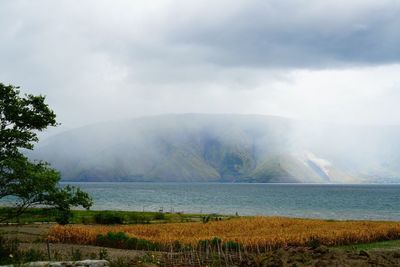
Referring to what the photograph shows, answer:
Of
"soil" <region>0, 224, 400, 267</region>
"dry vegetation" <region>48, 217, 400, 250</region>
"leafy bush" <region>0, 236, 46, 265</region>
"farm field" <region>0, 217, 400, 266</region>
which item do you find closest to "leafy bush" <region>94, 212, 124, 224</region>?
"farm field" <region>0, 217, 400, 266</region>

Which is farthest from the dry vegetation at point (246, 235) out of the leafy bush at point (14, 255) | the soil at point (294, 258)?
the leafy bush at point (14, 255)

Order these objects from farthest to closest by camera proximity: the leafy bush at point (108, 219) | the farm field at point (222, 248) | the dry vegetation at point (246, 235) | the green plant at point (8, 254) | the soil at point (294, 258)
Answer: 1. the leafy bush at point (108, 219)
2. the dry vegetation at point (246, 235)
3. the green plant at point (8, 254)
4. the farm field at point (222, 248)
5. the soil at point (294, 258)

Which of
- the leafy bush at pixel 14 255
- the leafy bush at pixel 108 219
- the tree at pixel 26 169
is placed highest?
the tree at pixel 26 169

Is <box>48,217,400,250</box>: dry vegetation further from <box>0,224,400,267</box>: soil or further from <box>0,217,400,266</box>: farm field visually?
<box>0,224,400,267</box>: soil

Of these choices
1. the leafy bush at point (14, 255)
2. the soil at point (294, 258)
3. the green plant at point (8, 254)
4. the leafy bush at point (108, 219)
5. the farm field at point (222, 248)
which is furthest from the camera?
the leafy bush at point (108, 219)

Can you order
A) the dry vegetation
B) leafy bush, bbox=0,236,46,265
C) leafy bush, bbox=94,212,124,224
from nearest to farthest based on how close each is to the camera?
leafy bush, bbox=0,236,46,265
the dry vegetation
leafy bush, bbox=94,212,124,224

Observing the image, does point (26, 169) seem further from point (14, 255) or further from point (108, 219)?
point (108, 219)

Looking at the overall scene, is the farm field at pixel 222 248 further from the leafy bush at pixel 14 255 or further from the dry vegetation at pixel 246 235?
the leafy bush at pixel 14 255

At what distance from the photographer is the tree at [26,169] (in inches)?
1103

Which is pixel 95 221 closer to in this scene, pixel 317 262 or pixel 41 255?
pixel 41 255

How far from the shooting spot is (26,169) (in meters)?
28.3

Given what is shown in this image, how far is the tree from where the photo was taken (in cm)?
2802

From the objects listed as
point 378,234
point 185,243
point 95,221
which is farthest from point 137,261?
point 95,221

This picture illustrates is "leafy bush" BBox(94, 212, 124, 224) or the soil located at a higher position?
the soil
